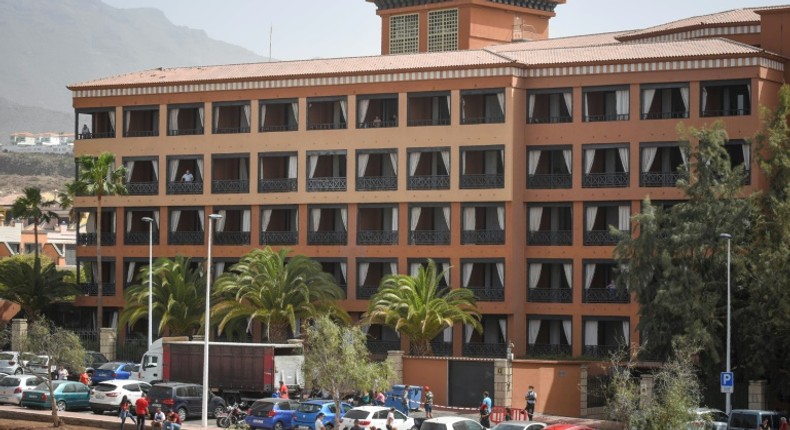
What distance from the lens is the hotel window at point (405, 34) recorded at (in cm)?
9444

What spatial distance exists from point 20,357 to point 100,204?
59.4 ft

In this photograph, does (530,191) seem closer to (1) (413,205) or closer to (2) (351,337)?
(1) (413,205)

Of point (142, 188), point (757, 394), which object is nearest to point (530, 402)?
point (757, 394)

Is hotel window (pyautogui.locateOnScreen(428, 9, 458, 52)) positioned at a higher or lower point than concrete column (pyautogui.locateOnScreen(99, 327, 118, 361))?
higher

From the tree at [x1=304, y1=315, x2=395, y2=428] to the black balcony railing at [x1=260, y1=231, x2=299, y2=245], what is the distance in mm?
24458

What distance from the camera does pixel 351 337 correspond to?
5797cm

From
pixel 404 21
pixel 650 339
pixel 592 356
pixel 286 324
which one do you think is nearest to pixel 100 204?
pixel 286 324

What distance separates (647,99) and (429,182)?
1247cm

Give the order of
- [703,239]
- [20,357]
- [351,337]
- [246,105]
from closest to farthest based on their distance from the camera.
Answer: [351,337], [703,239], [20,357], [246,105]

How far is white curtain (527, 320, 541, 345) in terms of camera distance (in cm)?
7656

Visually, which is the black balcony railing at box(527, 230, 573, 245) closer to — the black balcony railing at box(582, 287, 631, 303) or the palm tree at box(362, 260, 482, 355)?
the black balcony railing at box(582, 287, 631, 303)

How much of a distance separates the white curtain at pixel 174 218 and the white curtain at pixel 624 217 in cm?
2664

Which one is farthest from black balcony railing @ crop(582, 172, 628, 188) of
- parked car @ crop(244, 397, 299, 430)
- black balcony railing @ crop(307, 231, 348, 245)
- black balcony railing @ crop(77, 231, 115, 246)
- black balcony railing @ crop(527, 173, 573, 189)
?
black balcony railing @ crop(77, 231, 115, 246)

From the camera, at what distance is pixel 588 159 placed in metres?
76.0
